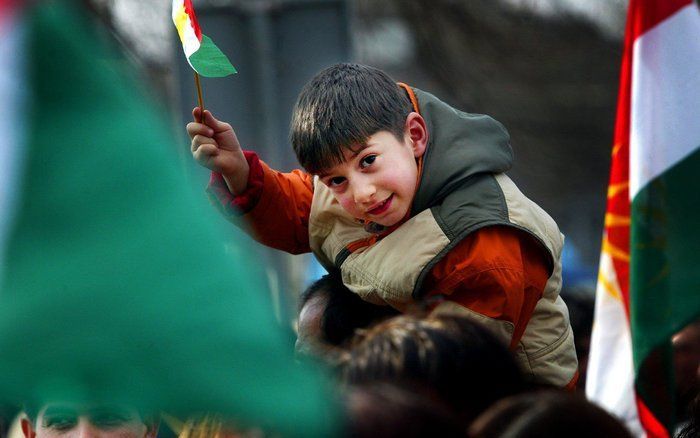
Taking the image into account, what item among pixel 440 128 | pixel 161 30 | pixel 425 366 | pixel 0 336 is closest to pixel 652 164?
pixel 440 128

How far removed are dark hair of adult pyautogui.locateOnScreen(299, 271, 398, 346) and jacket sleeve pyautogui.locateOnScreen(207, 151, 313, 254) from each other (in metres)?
0.13

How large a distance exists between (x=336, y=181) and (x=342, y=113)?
0.43 feet

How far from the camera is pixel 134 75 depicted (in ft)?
4.26

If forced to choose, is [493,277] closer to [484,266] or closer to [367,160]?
[484,266]

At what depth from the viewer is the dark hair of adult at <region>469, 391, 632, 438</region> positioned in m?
1.56

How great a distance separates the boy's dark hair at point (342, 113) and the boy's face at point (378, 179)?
2 cm

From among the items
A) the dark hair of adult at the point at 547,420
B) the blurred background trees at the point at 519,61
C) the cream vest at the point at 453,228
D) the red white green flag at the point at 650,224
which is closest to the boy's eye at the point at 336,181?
the cream vest at the point at 453,228

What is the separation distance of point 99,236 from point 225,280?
0.12m

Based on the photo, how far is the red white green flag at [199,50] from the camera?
7.18 ft

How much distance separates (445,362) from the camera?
5.67ft

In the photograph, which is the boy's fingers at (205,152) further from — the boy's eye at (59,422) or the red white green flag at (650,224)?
the red white green flag at (650,224)

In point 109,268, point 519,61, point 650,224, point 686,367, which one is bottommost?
point 519,61

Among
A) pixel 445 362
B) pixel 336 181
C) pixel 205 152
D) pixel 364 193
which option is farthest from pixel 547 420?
pixel 205 152

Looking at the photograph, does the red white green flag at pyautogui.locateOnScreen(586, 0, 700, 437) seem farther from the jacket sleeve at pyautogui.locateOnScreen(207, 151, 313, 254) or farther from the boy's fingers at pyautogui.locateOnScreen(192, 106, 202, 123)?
the boy's fingers at pyautogui.locateOnScreen(192, 106, 202, 123)
